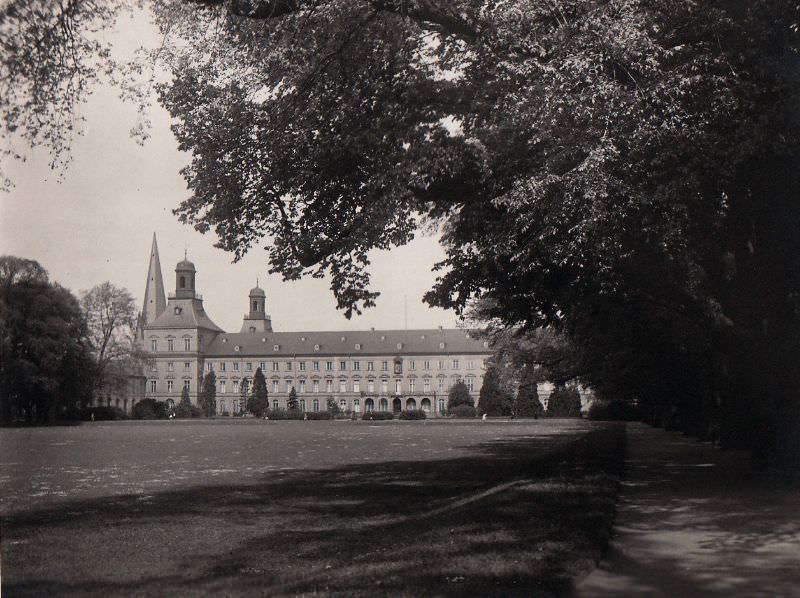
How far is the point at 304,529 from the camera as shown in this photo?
11438 millimetres

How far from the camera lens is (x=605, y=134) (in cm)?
1152

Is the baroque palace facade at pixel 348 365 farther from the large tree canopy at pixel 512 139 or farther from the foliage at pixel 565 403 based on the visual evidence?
the large tree canopy at pixel 512 139

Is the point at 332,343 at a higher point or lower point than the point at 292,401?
higher

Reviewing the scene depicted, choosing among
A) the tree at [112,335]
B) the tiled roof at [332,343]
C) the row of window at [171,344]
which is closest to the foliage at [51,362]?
the tree at [112,335]

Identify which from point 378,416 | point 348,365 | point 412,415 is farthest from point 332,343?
point 412,415

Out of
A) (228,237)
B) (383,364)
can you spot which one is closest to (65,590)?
(228,237)

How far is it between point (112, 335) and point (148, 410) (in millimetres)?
19826

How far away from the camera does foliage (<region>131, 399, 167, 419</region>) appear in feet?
291

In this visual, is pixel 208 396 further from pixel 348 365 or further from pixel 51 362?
pixel 51 362

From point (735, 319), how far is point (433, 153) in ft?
30.2

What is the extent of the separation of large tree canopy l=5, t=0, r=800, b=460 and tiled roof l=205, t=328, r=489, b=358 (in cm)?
11927

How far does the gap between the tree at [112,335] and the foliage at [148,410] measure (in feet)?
19.8

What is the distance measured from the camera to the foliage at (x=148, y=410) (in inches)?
3497

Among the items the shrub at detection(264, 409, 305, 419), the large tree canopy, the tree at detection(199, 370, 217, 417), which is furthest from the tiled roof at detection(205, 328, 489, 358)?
the large tree canopy
